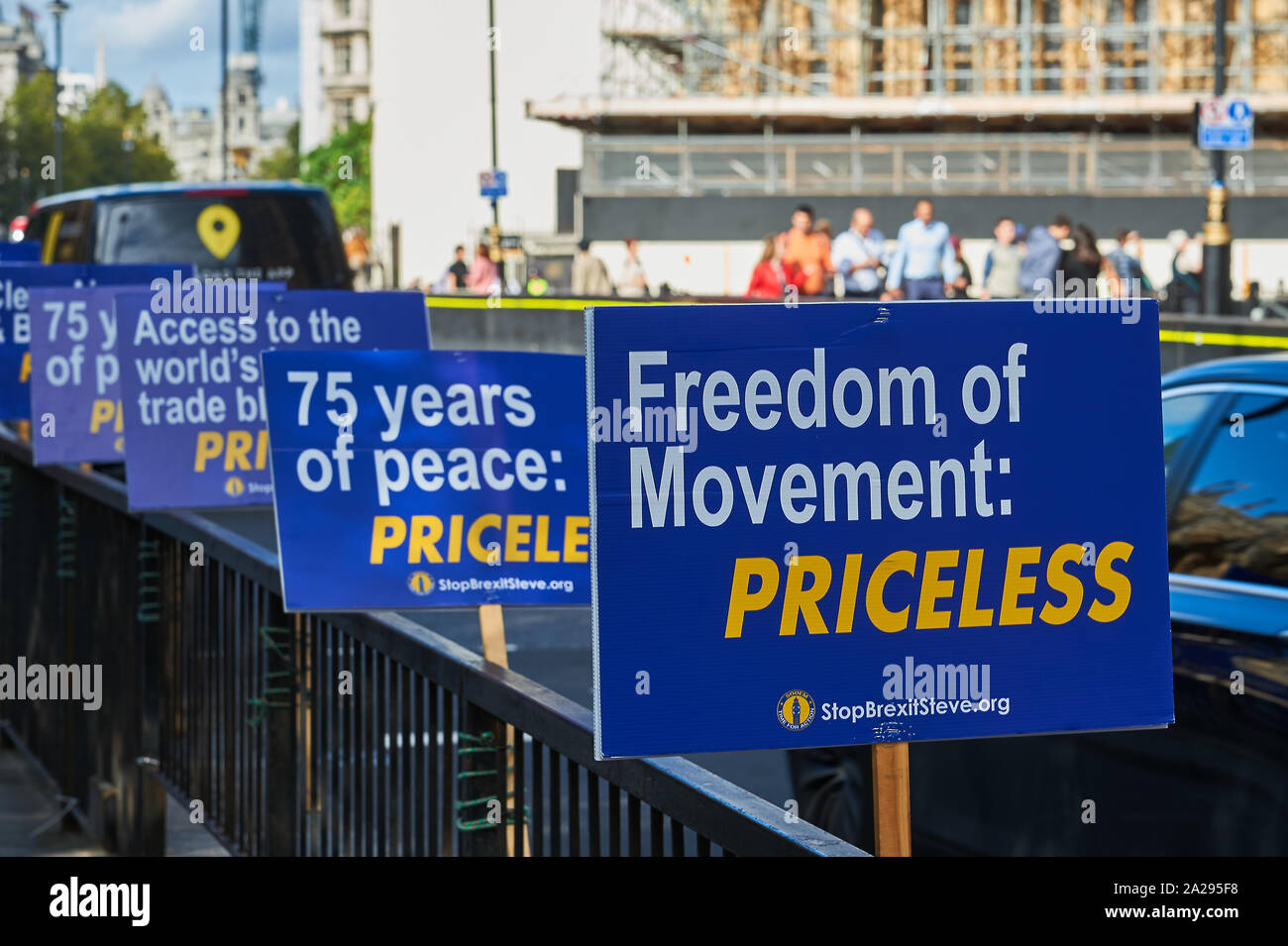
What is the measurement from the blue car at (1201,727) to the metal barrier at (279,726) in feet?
2.83

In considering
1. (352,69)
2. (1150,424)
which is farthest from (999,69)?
(352,69)

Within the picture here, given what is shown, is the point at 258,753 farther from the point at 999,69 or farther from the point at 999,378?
the point at 999,69

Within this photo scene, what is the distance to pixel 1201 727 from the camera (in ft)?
14.5

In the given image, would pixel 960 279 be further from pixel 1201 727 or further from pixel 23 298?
pixel 1201 727

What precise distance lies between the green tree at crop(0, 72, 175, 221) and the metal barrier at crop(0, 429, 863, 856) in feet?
355

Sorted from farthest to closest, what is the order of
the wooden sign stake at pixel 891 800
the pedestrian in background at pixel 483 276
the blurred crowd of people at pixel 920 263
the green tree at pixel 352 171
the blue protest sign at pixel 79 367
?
the green tree at pixel 352 171 < the pedestrian in background at pixel 483 276 < the blurred crowd of people at pixel 920 263 < the blue protest sign at pixel 79 367 < the wooden sign stake at pixel 891 800

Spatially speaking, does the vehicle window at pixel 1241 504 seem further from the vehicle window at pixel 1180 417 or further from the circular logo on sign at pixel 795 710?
the circular logo on sign at pixel 795 710

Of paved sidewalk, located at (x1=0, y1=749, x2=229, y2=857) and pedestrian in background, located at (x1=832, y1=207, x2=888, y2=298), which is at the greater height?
pedestrian in background, located at (x1=832, y1=207, x2=888, y2=298)

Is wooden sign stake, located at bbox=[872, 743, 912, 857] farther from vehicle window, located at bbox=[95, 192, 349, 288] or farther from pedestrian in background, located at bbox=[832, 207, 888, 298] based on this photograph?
pedestrian in background, located at bbox=[832, 207, 888, 298]

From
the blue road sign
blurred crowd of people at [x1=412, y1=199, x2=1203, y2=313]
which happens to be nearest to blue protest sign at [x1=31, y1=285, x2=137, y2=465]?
blurred crowd of people at [x1=412, y1=199, x2=1203, y2=313]

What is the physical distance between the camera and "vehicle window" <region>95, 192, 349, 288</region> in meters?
14.6

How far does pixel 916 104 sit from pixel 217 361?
184 ft

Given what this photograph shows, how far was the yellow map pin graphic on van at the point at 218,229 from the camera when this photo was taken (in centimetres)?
1470

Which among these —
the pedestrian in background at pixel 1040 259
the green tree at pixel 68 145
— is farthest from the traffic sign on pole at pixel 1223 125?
the green tree at pixel 68 145
